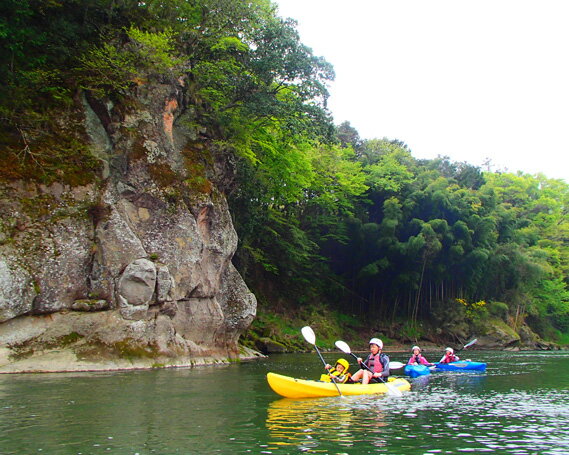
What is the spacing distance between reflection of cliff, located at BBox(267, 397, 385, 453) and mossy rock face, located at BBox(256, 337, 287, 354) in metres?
16.1

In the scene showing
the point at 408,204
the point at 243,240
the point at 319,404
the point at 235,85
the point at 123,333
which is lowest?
the point at 319,404

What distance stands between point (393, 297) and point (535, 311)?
1498cm

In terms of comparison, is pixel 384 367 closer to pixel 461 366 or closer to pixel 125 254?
pixel 461 366

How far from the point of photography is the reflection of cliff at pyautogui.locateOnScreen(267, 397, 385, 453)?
742cm

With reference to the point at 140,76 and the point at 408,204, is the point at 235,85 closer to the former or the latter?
the point at 140,76

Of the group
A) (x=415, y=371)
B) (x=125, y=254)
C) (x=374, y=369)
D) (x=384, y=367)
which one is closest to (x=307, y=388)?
(x=374, y=369)

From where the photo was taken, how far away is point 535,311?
4419 cm

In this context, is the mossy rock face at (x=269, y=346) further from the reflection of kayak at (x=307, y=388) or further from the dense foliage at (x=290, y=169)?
the reflection of kayak at (x=307, y=388)

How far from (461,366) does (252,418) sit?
13.2 m

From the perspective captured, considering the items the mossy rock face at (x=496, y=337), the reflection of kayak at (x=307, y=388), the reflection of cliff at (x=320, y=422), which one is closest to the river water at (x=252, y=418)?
the reflection of cliff at (x=320, y=422)

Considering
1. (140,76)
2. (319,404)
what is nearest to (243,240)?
(140,76)

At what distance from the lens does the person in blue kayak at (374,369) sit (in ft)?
44.4

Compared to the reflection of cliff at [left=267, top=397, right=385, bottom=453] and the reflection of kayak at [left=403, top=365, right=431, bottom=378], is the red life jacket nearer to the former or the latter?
the reflection of cliff at [left=267, top=397, right=385, bottom=453]

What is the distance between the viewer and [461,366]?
20.2 metres
